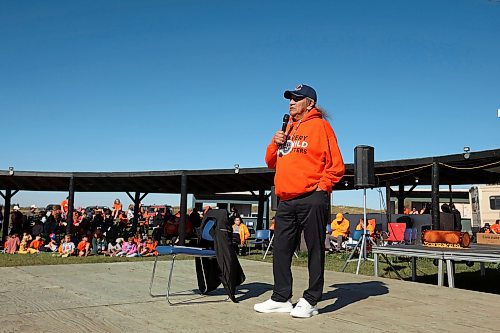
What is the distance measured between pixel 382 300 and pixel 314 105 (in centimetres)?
185

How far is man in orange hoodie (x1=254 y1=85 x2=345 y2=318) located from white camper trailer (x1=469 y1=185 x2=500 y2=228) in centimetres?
1938

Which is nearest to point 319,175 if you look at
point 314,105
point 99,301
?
point 314,105

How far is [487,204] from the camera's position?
20.7 meters

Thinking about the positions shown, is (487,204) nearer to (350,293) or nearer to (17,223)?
(350,293)

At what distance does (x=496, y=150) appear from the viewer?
978cm

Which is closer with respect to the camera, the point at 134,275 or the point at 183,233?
the point at 134,275

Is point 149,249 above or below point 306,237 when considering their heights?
below

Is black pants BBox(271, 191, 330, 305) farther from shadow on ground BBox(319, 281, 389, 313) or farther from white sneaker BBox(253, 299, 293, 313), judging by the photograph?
shadow on ground BBox(319, 281, 389, 313)

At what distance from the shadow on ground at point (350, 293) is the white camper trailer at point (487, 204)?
17.4m

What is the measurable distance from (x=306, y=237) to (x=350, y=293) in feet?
4.32

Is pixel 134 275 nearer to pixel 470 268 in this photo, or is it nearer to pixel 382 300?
pixel 382 300

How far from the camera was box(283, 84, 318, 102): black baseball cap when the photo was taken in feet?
12.3

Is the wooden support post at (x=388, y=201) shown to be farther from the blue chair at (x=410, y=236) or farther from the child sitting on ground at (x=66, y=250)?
the child sitting on ground at (x=66, y=250)

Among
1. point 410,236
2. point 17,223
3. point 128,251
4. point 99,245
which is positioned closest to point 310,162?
point 410,236
